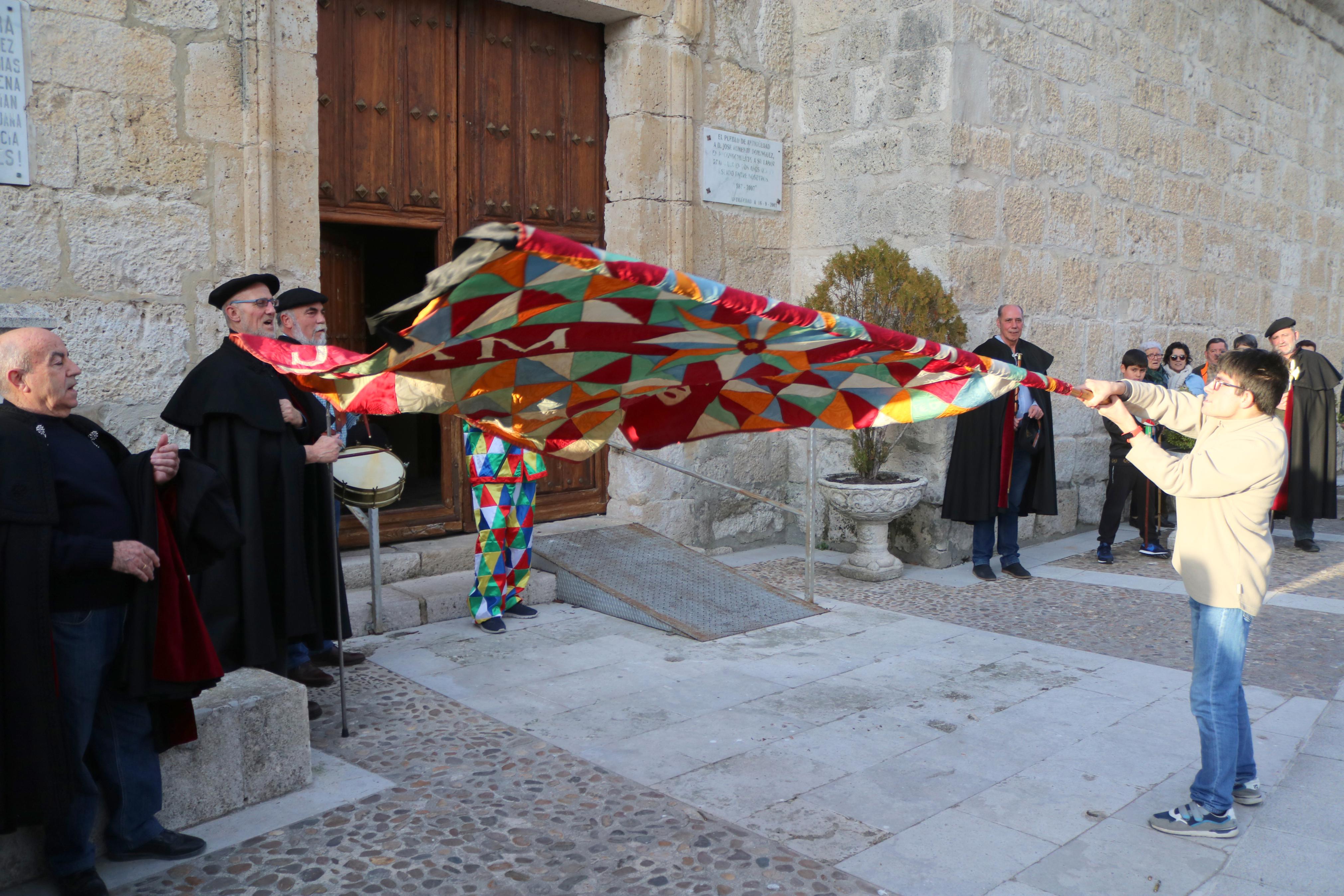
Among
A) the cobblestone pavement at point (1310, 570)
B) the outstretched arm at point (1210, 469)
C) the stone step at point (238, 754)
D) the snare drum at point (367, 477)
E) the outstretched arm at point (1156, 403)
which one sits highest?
the outstretched arm at point (1156, 403)

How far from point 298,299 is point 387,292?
7.73 ft

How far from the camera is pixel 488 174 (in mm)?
6465

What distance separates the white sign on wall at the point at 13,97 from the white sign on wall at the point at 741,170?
4.01 m

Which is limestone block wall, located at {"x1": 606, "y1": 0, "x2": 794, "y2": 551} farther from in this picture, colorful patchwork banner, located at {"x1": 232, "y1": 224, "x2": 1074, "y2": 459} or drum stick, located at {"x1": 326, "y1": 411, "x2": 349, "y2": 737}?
colorful patchwork banner, located at {"x1": 232, "y1": 224, "x2": 1074, "y2": 459}

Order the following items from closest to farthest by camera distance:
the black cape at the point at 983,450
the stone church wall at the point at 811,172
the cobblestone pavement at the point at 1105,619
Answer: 1. the stone church wall at the point at 811,172
2. the cobblestone pavement at the point at 1105,619
3. the black cape at the point at 983,450

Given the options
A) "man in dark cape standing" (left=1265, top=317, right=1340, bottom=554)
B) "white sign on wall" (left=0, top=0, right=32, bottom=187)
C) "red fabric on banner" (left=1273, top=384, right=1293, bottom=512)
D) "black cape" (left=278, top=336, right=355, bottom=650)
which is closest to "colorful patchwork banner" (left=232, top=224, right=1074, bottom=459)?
"black cape" (left=278, top=336, right=355, bottom=650)

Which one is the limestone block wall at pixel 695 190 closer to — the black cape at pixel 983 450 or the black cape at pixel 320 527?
the black cape at pixel 983 450

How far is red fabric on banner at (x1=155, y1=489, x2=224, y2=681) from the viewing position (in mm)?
2926

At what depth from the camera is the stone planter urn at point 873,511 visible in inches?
263

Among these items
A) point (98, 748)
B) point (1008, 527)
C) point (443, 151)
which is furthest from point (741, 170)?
point (98, 748)

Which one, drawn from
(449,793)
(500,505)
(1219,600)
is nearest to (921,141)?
(500,505)

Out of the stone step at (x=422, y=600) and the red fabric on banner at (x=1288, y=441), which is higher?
the red fabric on banner at (x=1288, y=441)

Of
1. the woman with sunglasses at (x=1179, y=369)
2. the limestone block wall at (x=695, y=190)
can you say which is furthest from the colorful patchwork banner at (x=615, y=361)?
the woman with sunglasses at (x=1179, y=369)

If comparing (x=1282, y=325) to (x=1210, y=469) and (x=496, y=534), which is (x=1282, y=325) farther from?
(x=496, y=534)
